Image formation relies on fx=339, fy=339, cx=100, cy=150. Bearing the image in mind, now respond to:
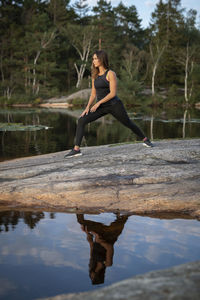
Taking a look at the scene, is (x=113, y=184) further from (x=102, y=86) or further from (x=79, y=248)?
(x=102, y=86)

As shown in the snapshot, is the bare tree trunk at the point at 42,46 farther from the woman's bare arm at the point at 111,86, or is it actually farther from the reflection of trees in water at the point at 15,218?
the reflection of trees in water at the point at 15,218

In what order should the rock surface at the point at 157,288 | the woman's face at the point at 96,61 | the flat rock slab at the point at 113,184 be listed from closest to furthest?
the rock surface at the point at 157,288, the flat rock slab at the point at 113,184, the woman's face at the point at 96,61

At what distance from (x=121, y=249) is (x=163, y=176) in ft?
6.72

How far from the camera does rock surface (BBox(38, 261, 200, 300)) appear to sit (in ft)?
6.52

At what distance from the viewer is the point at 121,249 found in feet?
12.2

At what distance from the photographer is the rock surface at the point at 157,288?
1986 mm

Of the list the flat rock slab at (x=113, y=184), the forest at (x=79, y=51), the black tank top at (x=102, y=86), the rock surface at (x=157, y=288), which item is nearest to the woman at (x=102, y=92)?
the black tank top at (x=102, y=86)

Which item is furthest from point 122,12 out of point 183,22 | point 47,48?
point 47,48

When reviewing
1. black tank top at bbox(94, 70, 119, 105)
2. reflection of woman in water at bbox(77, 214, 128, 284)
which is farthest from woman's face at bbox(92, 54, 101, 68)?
reflection of woman in water at bbox(77, 214, 128, 284)

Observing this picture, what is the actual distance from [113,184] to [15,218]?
1.59 m

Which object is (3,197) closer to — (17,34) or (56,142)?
(56,142)

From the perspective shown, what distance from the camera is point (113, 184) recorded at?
17.6 ft

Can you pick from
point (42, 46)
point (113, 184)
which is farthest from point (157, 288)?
point (42, 46)

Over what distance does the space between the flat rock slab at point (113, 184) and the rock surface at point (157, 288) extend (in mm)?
2478
